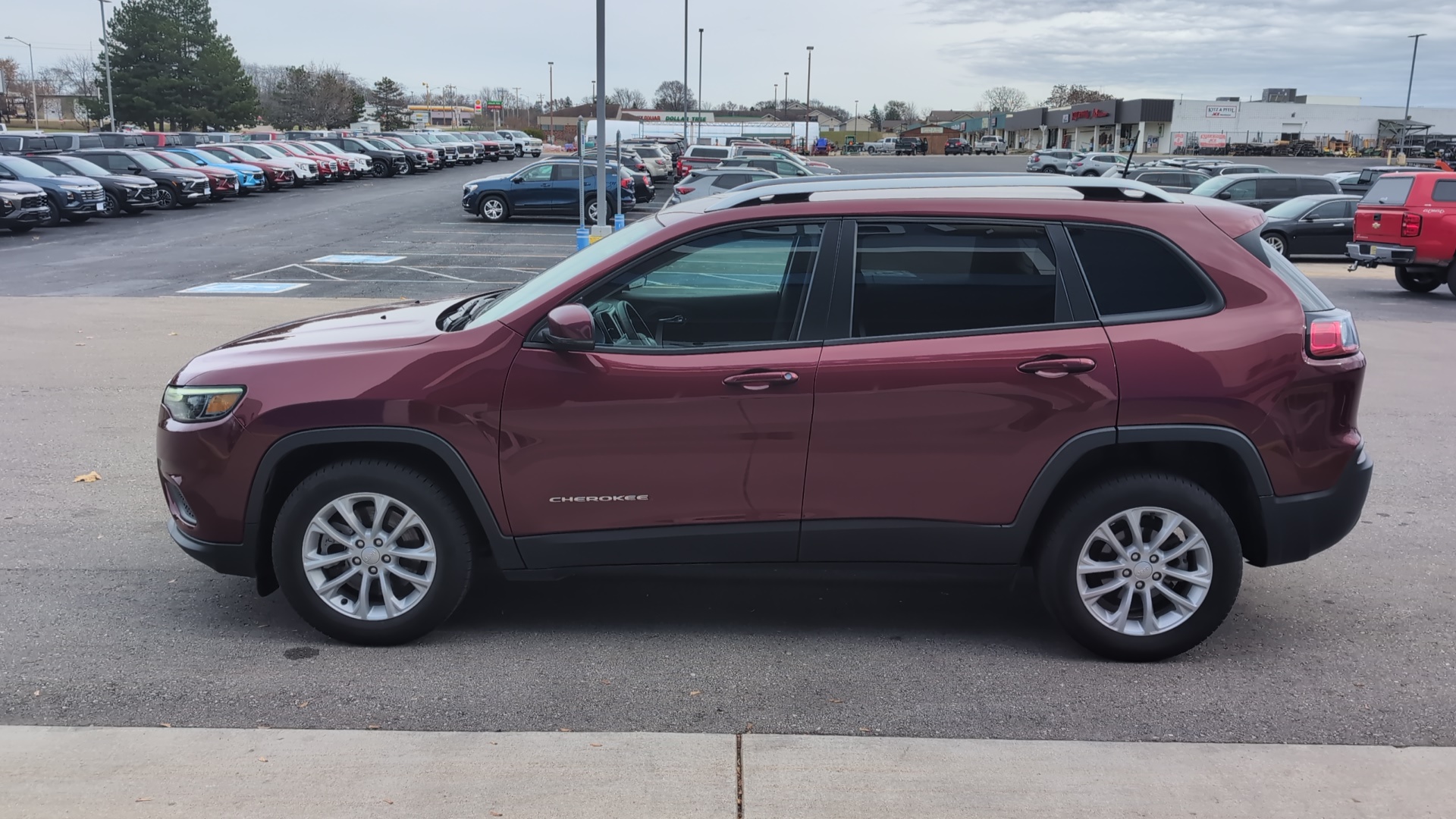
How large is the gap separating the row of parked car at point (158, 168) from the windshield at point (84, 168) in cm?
3

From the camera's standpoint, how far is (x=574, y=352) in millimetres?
4105

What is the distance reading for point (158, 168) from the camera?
31.5 meters

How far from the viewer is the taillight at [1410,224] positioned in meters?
15.9

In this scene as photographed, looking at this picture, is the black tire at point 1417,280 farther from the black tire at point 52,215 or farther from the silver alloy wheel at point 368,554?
the black tire at point 52,215

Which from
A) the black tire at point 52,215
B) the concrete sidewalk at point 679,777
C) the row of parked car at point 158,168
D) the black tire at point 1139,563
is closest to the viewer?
the concrete sidewalk at point 679,777

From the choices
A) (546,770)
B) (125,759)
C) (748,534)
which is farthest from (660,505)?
(125,759)

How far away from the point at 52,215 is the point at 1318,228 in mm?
27206

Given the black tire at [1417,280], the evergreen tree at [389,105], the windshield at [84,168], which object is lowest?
the black tire at [1417,280]

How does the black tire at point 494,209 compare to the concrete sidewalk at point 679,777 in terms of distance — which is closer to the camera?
the concrete sidewalk at point 679,777

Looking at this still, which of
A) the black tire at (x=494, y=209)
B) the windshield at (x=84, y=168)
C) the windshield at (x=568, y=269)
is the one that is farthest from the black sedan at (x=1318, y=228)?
the windshield at (x=84, y=168)

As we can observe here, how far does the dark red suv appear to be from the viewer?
4.08m

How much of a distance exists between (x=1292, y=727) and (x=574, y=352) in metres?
2.78

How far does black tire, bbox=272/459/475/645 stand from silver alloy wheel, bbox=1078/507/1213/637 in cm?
233

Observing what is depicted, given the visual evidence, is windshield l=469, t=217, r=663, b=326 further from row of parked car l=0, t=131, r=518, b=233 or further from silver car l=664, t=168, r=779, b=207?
row of parked car l=0, t=131, r=518, b=233
